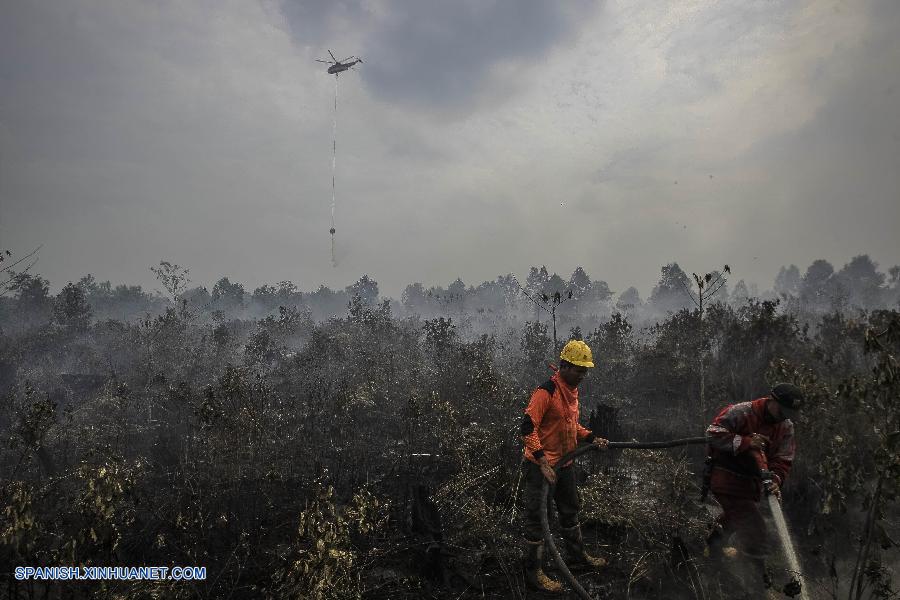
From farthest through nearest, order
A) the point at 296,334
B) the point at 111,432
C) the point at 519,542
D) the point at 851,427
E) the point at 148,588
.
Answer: the point at 296,334 → the point at 111,432 → the point at 851,427 → the point at 519,542 → the point at 148,588

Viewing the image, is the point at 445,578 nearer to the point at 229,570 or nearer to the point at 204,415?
the point at 229,570

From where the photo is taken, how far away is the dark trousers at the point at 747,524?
3730 mm

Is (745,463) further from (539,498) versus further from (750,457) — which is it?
(539,498)

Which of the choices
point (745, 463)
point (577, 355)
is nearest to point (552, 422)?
point (577, 355)

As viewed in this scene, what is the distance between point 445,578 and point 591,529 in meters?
1.93

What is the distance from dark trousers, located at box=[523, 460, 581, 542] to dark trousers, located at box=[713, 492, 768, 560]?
52.2 inches

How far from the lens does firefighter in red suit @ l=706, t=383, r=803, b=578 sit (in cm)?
355

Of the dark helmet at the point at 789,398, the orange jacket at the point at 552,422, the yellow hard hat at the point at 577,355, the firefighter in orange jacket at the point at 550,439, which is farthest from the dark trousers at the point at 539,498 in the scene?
the dark helmet at the point at 789,398

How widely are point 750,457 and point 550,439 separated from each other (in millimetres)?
1784

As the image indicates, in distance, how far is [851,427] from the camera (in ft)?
20.8

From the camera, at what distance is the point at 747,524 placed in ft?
12.4

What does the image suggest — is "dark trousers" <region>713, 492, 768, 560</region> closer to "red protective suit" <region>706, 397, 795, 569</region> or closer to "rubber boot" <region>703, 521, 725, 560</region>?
"red protective suit" <region>706, 397, 795, 569</region>

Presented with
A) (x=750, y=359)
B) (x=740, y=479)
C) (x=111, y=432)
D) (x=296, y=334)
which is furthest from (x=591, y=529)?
(x=296, y=334)

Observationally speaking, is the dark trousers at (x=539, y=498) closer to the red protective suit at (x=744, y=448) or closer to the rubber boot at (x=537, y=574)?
the rubber boot at (x=537, y=574)
